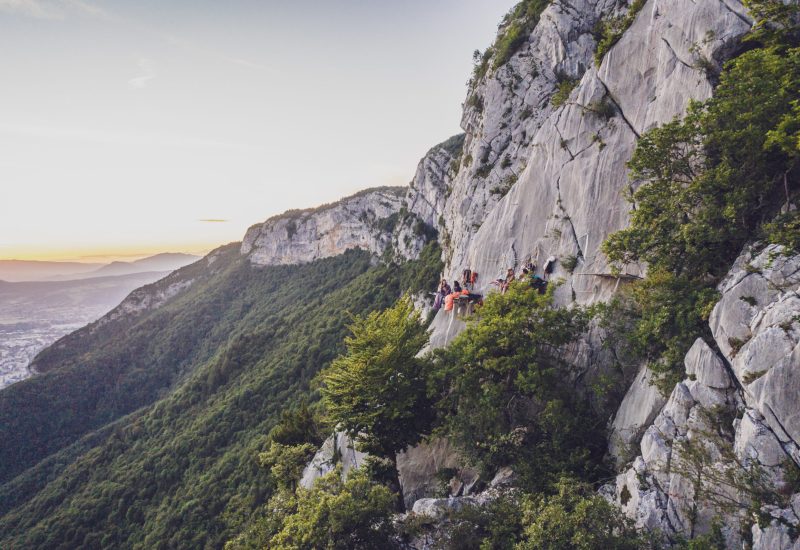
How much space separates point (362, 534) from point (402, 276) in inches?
2334

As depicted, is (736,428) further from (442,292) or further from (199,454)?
(199,454)

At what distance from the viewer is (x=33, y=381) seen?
108 metres

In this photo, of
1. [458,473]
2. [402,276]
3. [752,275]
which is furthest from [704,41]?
[402,276]

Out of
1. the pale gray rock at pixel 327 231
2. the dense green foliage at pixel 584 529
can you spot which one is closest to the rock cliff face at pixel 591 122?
the dense green foliage at pixel 584 529

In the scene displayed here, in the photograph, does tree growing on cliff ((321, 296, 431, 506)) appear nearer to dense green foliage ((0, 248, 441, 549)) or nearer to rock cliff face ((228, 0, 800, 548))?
rock cliff face ((228, 0, 800, 548))

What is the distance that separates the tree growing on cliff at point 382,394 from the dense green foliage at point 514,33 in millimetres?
29767

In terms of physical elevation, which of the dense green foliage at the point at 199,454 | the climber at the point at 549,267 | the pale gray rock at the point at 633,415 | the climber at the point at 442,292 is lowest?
the dense green foliage at the point at 199,454

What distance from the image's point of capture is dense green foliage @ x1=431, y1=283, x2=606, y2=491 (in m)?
14.2

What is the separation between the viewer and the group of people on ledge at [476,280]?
19656 millimetres

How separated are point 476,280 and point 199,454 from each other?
55966 mm

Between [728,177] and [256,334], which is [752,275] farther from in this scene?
[256,334]

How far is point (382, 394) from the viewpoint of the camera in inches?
734

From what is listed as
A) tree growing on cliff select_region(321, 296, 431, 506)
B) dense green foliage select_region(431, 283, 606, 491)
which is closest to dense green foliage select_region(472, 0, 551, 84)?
dense green foliage select_region(431, 283, 606, 491)

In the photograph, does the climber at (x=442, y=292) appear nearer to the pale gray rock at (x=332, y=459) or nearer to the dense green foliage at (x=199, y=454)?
the pale gray rock at (x=332, y=459)
